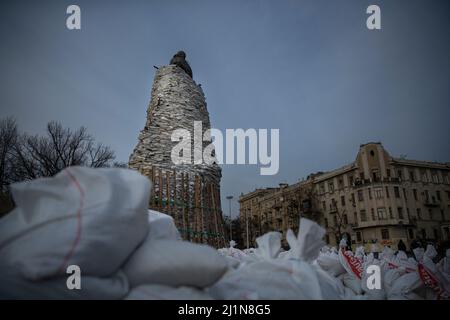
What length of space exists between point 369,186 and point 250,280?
36.3m

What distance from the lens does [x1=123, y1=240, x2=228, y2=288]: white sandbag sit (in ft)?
3.62

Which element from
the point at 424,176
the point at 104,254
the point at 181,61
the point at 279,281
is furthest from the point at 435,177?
the point at 104,254

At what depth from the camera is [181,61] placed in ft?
31.6

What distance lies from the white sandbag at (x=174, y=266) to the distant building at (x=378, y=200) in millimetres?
33155

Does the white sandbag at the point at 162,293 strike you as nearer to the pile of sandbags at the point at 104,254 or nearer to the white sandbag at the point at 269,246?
the pile of sandbags at the point at 104,254

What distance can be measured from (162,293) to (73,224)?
408 millimetres

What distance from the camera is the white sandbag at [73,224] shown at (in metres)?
0.96

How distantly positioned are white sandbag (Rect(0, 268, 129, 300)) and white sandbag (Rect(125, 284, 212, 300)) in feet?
0.19

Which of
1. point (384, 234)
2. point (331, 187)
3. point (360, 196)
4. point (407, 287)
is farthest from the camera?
point (331, 187)

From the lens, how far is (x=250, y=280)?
1295 mm

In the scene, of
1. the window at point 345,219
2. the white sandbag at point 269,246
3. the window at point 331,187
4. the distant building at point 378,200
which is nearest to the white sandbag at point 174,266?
the white sandbag at point 269,246

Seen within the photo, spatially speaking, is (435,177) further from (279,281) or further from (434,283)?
(279,281)

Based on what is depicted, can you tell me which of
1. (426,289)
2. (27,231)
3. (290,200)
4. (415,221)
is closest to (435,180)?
(415,221)
